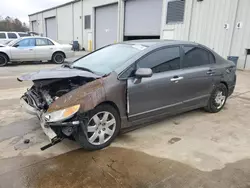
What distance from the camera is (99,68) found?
352cm

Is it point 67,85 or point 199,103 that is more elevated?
→ point 67,85

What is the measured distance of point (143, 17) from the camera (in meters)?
15.5

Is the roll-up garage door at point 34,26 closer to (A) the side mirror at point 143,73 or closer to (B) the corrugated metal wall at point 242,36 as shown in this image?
(B) the corrugated metal wall at point 242,36

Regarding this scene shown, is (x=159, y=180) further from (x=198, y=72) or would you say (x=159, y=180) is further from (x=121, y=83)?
(x=198, y=72)

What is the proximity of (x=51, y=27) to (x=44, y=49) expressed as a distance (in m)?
20.7

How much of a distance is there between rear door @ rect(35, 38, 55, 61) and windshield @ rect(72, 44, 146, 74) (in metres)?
8.40

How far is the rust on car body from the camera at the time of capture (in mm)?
2754

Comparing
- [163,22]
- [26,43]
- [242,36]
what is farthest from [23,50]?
[242,36]

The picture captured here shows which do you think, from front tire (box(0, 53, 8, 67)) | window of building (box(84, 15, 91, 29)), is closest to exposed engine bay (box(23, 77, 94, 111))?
front tire (box(0, 53, 8, 67))

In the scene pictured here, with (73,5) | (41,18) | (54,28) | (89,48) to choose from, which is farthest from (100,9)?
(41,18)

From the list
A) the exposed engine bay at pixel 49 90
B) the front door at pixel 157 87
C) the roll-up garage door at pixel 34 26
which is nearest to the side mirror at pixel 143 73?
the front door at pixel 157 87

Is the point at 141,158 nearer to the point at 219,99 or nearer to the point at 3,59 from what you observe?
the point at 219,99

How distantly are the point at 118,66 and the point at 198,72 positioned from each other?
5.36 ft

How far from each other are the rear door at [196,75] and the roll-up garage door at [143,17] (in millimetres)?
10857
